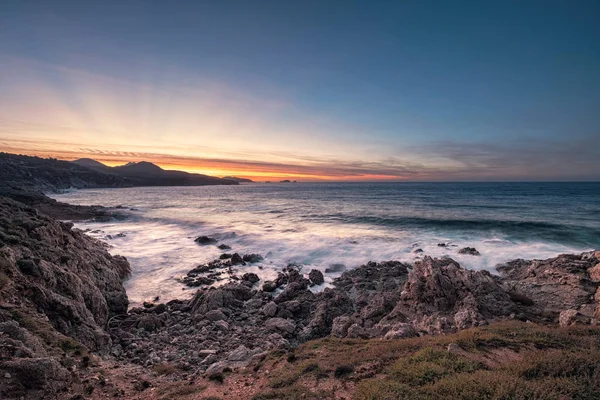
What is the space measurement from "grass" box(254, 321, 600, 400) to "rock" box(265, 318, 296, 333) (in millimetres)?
4656

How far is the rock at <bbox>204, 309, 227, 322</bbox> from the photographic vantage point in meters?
17.0

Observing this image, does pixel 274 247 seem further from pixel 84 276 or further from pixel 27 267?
pixel 27 267

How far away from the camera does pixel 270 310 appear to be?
59.8 ft

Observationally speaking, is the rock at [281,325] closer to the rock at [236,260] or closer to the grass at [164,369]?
the grass at [164,369]

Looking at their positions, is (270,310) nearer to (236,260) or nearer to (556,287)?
(236,260)

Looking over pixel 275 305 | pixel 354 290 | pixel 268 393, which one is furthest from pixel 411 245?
pixel 268 393

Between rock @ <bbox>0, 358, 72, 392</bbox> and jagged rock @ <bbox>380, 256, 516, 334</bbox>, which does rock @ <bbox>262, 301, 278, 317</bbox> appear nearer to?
jagged rock @ <bbox>380, 256, 516, 334</bbox>

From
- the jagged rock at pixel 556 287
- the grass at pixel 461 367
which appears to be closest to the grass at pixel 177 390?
the grass at pixel 461 367

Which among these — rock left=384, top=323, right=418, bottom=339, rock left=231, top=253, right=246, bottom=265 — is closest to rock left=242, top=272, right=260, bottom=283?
rock left=231, top=253, right=246, bottom=265

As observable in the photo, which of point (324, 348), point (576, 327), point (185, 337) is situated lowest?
point (185, 337)

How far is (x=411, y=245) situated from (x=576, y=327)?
24183 mm

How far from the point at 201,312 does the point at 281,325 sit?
18.4ft

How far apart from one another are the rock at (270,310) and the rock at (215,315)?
8.56 ft

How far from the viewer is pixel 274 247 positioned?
119ft
